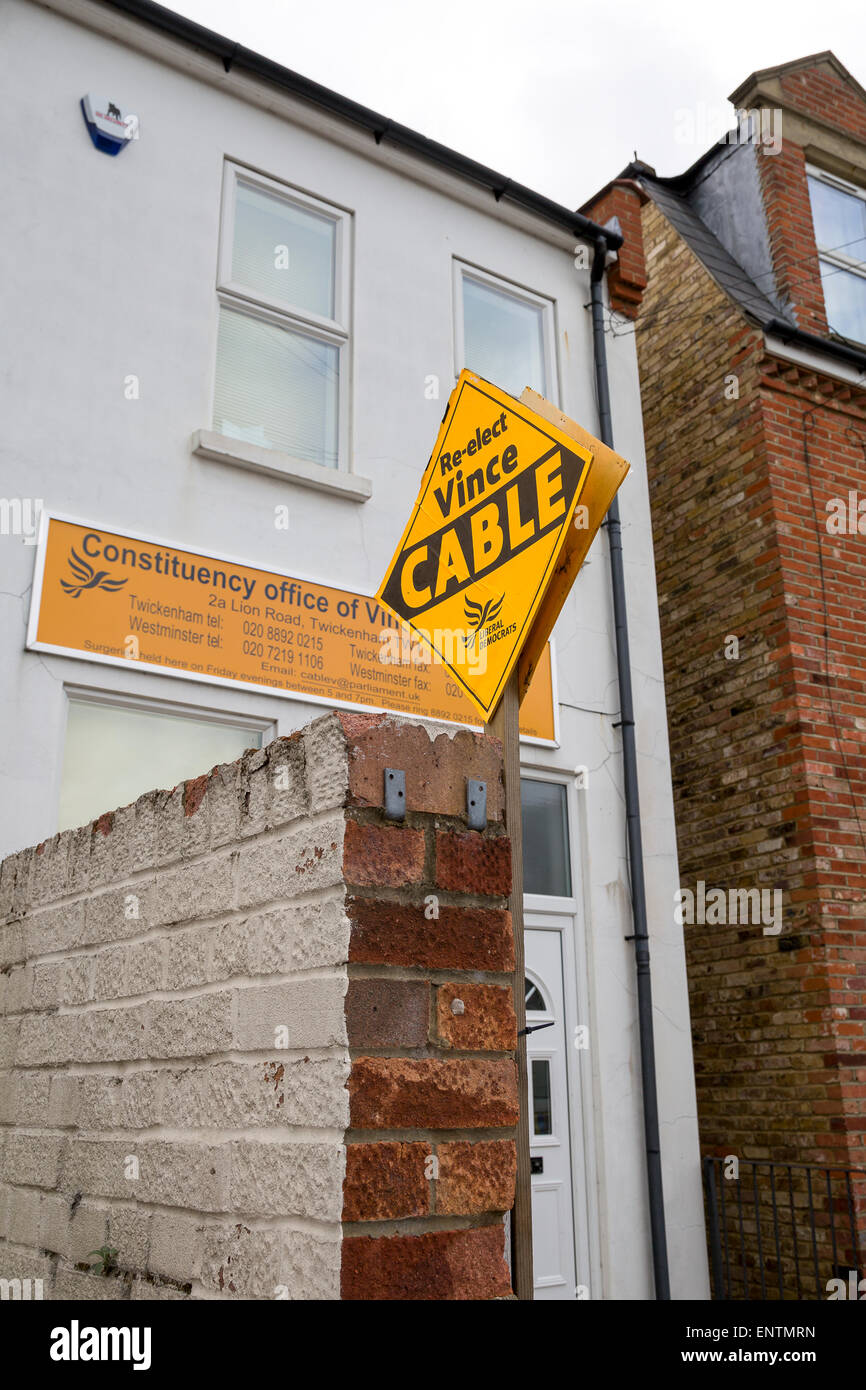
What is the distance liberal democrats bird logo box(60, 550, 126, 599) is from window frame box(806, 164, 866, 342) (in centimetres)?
677

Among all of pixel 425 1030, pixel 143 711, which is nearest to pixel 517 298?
pixel 143 711

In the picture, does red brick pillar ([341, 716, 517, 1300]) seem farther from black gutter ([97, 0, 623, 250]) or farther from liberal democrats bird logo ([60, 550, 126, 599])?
black gutter ([97, 0, 623, 250])

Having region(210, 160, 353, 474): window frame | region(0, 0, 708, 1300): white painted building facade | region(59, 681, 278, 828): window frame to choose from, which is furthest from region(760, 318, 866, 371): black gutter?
region(59, 681, 278, 828): window frame

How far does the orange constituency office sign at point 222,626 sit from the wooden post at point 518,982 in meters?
3.31

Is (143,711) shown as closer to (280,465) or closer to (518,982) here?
(280,465)

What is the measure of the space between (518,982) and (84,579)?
12.3 ft

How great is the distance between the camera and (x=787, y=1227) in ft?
22.8

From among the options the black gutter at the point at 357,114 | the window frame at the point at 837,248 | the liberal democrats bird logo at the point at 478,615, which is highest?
the window frame at the point at 837,248

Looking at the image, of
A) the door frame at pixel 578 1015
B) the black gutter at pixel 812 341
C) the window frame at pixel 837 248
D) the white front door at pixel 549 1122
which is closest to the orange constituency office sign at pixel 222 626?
the door frame at pixel 578 1015

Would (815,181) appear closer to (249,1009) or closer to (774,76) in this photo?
(774,76)

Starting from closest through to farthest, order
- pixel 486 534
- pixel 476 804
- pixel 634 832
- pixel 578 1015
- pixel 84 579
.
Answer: pixel 476 804, pixel 486 534, pixel 84 579, pixel 578 1015, pixel 634 832

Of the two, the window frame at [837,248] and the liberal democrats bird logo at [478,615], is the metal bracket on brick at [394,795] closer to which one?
the liberal democrats bird logo at [478,615]

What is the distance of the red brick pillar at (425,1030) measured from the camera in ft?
6.53
